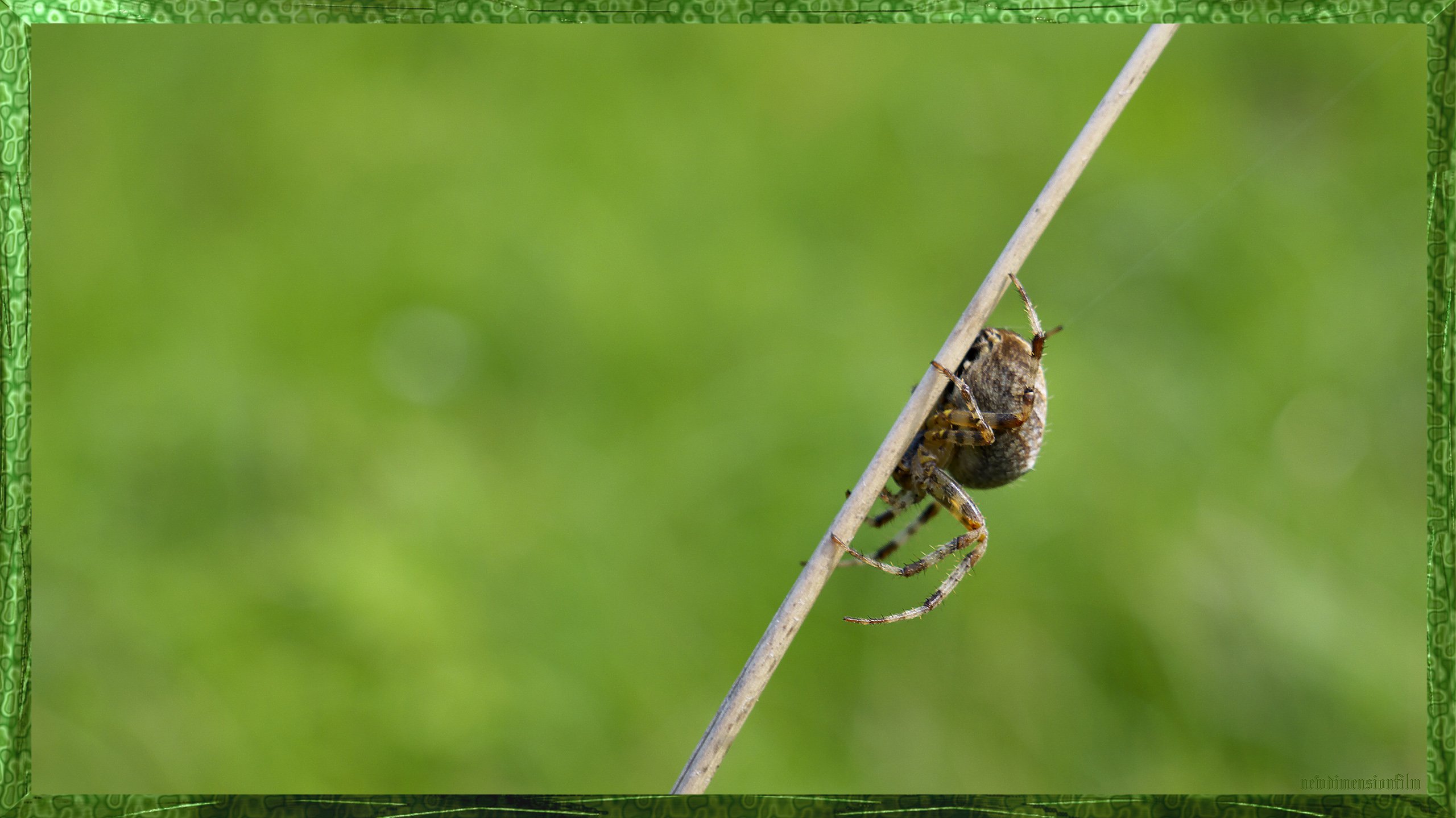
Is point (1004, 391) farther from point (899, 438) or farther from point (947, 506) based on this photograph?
point (899, 438)

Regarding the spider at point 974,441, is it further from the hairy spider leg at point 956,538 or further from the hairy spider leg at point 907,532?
the hairy spider leg at point 907,532

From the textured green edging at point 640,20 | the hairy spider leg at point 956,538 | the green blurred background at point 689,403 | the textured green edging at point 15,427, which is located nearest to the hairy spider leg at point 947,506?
the hairy spider leg at point 956,538

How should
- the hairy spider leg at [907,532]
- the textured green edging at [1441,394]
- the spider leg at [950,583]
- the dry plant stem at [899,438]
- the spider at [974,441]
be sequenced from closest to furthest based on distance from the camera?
the dry plant stem at [899,438]
the textured green edging at [1441,394]
the spider at [974,441]
the spider leg at [950,583]
the hairy spider leg at [907,532]

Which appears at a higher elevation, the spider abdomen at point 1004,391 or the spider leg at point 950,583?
the spider abdomen at point 1004,391

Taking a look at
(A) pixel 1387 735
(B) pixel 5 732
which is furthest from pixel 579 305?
(A) pixel 1387 735

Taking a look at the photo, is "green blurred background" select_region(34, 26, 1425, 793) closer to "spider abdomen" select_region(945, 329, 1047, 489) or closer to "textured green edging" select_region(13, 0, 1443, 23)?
"spider abdomen" select_region(945, 329, 1047, 489)
